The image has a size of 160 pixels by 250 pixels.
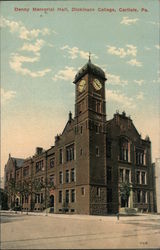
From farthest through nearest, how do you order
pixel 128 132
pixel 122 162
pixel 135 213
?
1. pixel 135 213
2. pixel 122 162
3. pixel 128 132

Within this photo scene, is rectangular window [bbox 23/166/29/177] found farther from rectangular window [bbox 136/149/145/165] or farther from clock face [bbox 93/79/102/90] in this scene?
rectangular window [bbox 136/149/145/165]

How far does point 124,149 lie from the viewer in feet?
75.5

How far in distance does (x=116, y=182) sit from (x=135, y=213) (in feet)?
13.9

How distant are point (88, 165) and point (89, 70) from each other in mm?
16923

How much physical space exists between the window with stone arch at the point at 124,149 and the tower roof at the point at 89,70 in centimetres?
863

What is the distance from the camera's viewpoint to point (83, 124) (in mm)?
24734

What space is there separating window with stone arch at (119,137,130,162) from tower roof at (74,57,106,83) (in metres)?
8.63

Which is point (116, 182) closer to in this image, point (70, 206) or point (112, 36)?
point (70, 206)

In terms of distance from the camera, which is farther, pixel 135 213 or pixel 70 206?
pixel 70 206

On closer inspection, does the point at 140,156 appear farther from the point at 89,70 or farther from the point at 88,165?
the point at 89,70

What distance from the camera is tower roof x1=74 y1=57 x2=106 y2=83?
1377 cm

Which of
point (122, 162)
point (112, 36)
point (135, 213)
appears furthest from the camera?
point (135, 213)

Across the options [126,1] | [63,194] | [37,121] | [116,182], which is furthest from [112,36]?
[116,182]

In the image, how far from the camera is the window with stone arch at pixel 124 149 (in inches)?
884
